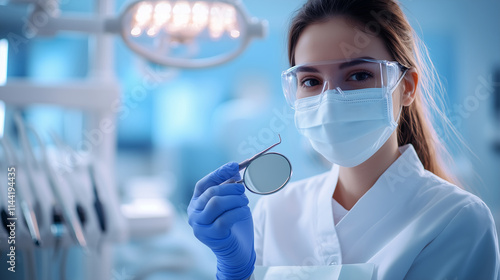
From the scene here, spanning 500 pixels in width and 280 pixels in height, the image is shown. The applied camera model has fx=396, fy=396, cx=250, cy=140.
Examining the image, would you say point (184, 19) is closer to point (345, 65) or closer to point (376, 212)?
point (345, 65)

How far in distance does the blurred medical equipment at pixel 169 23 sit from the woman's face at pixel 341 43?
36 centimetres

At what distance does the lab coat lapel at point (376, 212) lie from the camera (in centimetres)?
100

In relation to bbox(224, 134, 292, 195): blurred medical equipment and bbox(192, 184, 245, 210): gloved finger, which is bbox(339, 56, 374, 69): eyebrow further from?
bbox(192, 184, 245, 210): gloved finger

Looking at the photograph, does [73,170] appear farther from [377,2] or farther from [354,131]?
[377,2]

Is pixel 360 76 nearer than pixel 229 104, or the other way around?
pixel 360 76

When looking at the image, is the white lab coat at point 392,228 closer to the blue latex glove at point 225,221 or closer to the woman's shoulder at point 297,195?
the woman's shoulder at point 297,195

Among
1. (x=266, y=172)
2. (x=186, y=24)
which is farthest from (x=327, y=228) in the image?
(x=186, y=24)

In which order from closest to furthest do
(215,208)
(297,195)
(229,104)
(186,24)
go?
Result: (215,208) → (297,195) → (186,24) → (229,104)

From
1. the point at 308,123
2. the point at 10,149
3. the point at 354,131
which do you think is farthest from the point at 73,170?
the point at 354,131

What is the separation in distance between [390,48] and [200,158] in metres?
4.84

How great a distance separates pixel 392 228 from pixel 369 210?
72 millimetres

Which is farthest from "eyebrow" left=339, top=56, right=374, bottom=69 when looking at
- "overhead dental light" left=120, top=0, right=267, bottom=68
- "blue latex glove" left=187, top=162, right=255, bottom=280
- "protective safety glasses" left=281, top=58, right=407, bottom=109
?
"overhead dental light" left=120, top=0, right=267, bottom=68

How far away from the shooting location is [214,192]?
0.92 metres

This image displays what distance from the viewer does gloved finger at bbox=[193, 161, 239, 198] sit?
3.13 feet
